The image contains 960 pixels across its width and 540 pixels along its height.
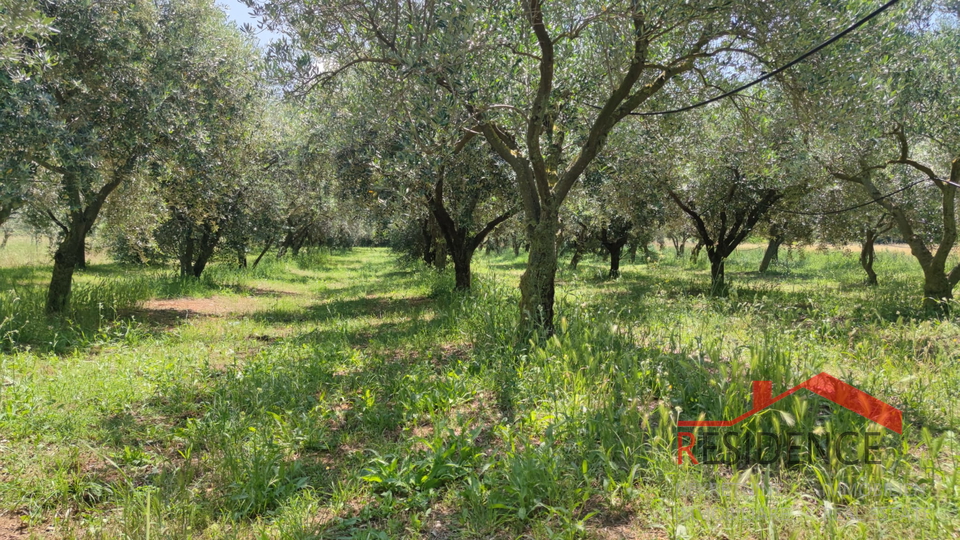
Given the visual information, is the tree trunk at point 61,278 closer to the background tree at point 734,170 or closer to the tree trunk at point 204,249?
the tree trunk at point 204,249

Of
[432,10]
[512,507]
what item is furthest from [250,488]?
[432,10]

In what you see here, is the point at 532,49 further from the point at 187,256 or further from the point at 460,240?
the point at 187,256

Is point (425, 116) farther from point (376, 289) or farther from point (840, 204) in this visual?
point (840, 204)

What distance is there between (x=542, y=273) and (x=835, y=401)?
379 centimetres

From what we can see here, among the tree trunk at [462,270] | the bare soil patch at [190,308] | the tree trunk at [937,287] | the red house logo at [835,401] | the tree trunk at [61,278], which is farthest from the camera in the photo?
the tree trunk at [462,270]

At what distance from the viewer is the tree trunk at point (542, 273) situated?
6797 mm

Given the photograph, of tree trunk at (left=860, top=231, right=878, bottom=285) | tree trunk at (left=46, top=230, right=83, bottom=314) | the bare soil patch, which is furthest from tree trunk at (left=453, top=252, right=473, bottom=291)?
tree trunk at (left=860, top=231, right=878, bottom=285)

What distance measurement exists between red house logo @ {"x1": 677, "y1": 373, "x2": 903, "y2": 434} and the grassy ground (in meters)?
0.09

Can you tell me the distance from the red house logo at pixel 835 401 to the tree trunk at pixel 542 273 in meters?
3.29

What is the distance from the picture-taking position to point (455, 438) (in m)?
3.69

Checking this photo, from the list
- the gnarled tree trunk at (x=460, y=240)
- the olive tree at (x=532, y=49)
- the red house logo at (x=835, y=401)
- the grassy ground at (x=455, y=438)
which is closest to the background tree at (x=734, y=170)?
the olive tree at (x=532, y=49)

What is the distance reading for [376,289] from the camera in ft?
56.3

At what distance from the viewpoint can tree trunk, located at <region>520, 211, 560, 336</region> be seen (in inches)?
268

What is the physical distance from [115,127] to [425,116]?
6466 millimetres
